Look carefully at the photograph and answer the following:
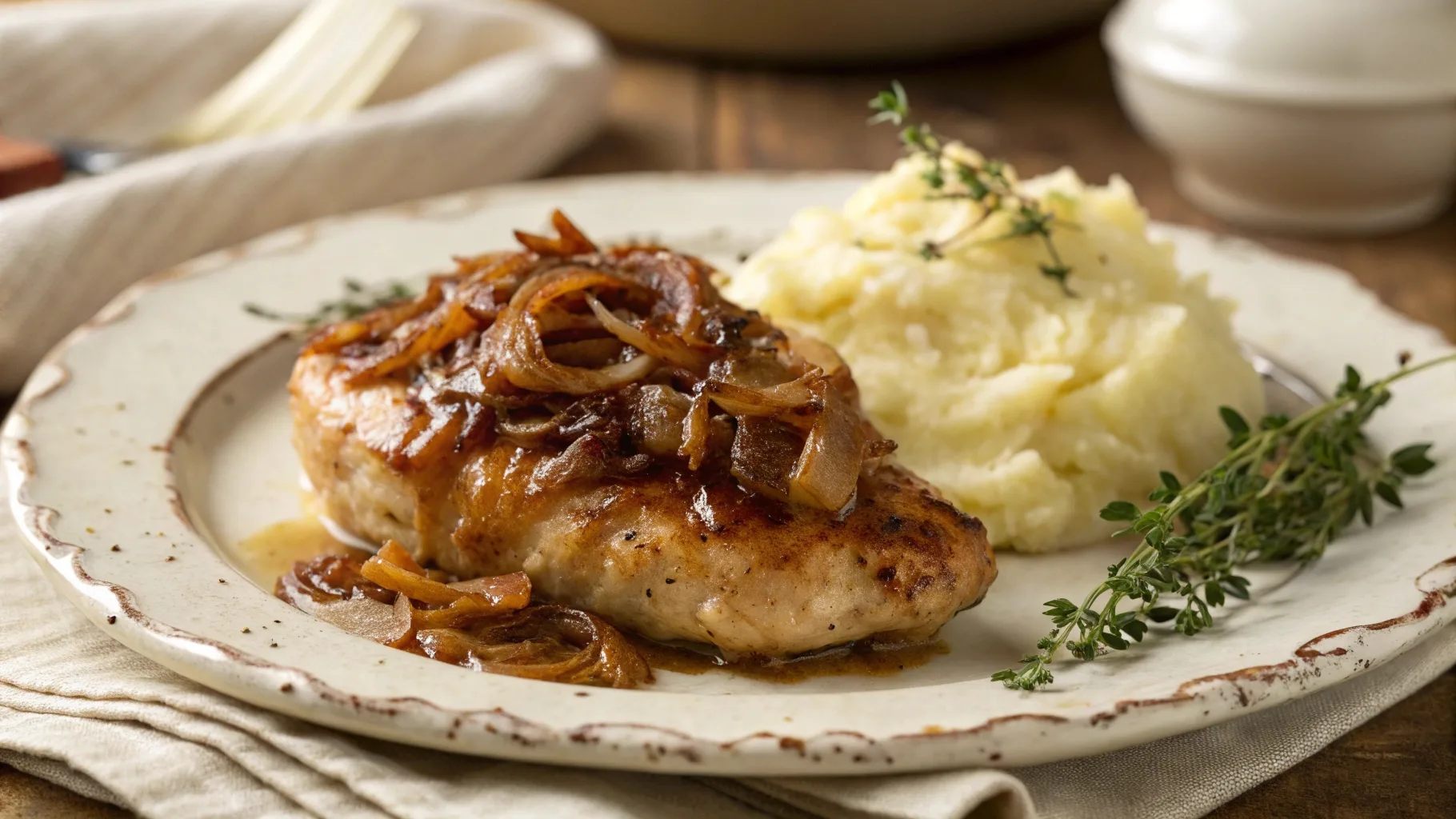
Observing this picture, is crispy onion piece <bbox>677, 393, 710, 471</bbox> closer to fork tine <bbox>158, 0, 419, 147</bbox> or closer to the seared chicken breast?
the seared chicken breast

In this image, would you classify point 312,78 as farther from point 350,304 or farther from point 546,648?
point 546,648

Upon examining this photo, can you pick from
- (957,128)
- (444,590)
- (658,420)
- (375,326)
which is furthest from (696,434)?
(957,128)

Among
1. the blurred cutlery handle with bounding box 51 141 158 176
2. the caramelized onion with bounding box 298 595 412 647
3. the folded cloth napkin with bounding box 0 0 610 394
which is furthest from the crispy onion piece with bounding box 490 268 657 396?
the blurred cutlery handle with bounding box 51 141 158 176

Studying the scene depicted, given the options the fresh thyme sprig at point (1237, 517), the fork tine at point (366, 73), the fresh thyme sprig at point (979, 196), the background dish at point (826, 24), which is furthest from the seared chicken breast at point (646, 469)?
the background dish at point (826, 24)

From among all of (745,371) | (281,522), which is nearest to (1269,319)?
(745,371)

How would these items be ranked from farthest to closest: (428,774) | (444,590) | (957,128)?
(957,128), (444,590), (428,774)
